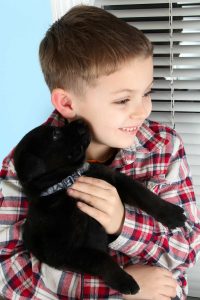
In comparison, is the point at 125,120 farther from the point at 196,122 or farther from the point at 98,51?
the point at 196,122

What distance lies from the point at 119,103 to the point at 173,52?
404mm

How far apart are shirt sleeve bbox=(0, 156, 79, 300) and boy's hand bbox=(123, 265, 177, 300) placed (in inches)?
6.4

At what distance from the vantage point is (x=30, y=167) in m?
0.91

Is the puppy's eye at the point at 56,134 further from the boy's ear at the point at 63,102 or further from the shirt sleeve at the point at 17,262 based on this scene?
the shirt sleeve at the point at 17,262

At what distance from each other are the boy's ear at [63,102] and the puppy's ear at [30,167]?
0.78ft

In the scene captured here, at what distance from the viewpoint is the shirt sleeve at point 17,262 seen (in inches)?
41.8

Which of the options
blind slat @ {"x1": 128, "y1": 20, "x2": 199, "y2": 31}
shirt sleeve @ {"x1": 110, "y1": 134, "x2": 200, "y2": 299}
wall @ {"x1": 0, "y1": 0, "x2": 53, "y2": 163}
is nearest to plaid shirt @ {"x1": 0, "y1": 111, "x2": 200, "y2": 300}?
shirt sleeve @ {"x1": 110, "y1": 134, "x2": 200, "y2": 299}

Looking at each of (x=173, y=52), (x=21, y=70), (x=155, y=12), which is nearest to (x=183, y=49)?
(x=173, y=52)

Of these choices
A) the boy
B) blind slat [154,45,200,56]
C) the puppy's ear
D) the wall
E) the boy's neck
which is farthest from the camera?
the wall

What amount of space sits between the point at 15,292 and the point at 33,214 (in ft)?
0.92

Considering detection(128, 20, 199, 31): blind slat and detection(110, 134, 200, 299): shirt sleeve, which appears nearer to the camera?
detection(110, 134, 200, 299): shirt sleeve

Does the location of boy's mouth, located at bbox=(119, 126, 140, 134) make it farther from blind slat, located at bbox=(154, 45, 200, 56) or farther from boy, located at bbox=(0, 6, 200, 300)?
blind slat, located at bbox=(154, 45, 200, 56)

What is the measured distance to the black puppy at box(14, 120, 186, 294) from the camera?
0.92 meters

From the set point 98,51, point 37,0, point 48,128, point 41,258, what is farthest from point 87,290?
point 37,0
